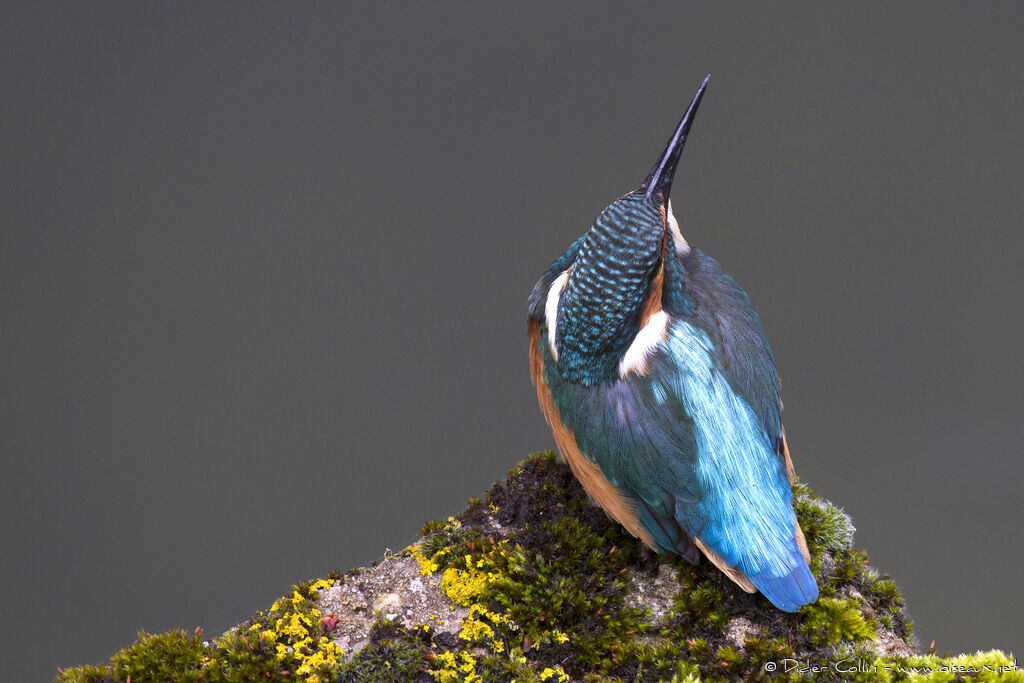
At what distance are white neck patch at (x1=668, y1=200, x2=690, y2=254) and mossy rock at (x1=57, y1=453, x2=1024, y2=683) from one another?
1.17 m

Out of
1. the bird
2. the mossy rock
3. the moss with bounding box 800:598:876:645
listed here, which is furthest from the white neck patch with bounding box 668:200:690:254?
the moss with bounding box 800:598:876:645

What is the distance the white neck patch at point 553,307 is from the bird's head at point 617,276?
0.06m

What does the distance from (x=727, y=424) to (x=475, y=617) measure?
1.20 meters

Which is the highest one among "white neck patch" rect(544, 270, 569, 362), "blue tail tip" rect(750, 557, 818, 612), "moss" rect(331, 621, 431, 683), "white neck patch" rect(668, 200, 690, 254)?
"white neck patch" rect(668, 200, 690, 254)

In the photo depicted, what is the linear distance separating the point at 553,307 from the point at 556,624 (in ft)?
4.03

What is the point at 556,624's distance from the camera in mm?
3646

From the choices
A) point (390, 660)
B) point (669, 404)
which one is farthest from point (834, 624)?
point (390, 660)

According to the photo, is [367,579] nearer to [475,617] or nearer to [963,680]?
[475,617]

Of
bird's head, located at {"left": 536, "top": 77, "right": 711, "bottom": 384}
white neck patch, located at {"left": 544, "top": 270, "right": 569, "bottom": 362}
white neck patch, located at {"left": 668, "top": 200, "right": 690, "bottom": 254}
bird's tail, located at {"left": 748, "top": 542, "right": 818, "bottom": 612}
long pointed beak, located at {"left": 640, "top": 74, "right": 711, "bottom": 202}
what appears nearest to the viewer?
bird's tail, located at {"left": 748, "top": 542, "right": 818, "bottom": 612}

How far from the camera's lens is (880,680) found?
3.47 m

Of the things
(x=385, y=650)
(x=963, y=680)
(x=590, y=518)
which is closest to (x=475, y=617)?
(x=385, y=650)

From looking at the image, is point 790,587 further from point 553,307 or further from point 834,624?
point 553,307

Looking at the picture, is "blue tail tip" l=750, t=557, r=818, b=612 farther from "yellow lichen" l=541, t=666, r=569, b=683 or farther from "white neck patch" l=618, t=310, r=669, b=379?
"white neck patch" l=618, t=310, r=669, b=379

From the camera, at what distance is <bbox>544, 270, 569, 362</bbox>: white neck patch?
12.5 feet
